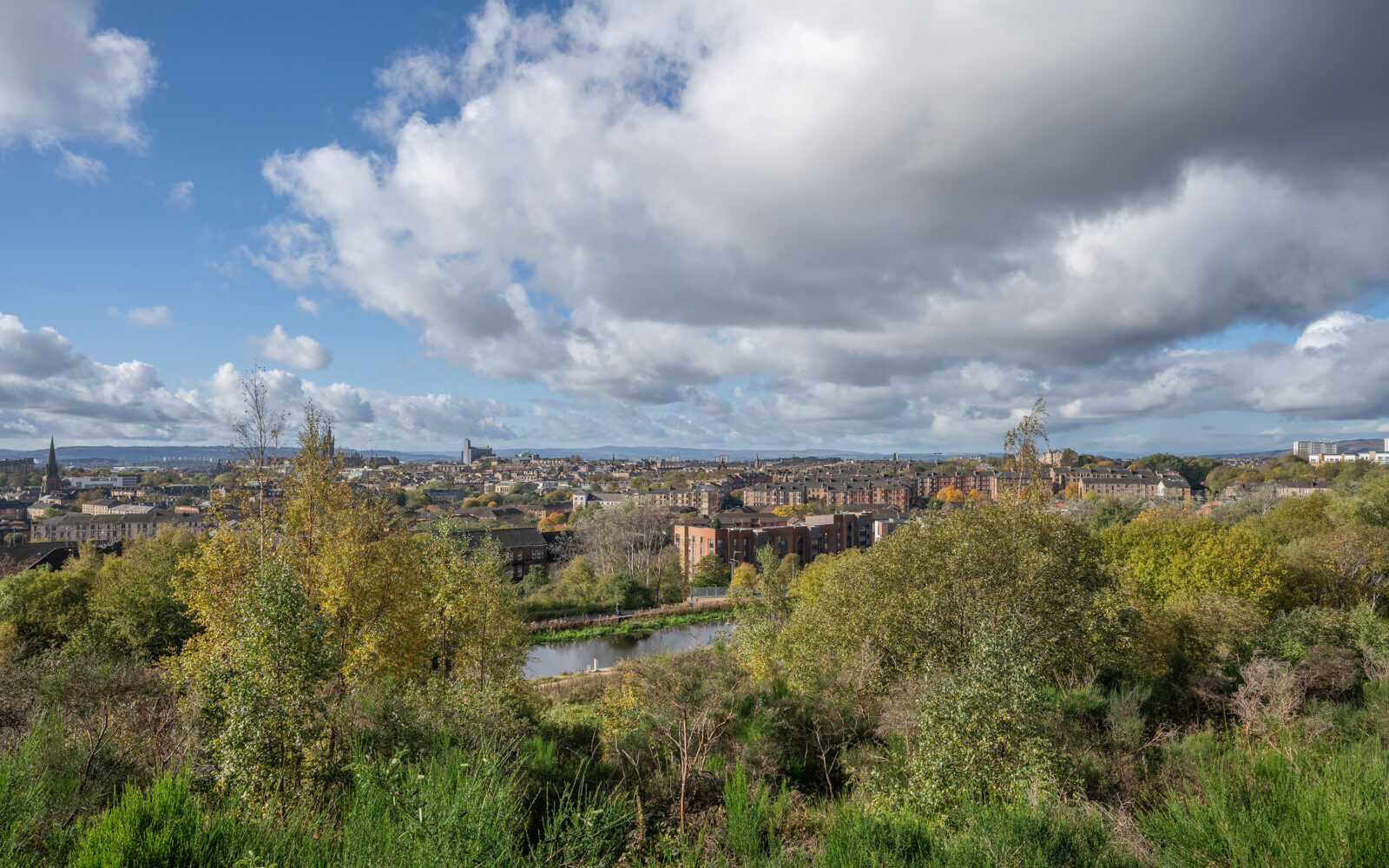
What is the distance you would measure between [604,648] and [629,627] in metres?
4.21

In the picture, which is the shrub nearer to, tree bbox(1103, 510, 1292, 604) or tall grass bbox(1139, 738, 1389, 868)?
tall grass bbox(1139, 738, 1389, 868)

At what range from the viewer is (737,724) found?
10820 mm

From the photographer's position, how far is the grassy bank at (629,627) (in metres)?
40.1

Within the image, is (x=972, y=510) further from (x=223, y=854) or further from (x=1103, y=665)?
(x=223, y=854)

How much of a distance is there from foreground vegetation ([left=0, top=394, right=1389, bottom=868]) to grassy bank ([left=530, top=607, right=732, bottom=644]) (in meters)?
20.2

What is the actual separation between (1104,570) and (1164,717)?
379 cm

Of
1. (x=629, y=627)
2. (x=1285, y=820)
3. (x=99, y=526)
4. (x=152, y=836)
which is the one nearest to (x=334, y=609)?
(x=152, y=836)

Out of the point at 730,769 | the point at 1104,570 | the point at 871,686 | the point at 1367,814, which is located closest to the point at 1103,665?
the point at 1104,570

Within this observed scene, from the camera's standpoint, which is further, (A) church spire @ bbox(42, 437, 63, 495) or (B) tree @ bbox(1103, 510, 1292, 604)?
(A) church spire @ bbox(42, 437, 63, 495)

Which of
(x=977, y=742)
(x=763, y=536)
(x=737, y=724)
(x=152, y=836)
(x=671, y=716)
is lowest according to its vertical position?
(x=763, y=536)

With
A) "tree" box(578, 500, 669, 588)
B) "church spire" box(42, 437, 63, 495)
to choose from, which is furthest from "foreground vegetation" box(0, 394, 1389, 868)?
"church spire" box(42, 437, 63, 495)

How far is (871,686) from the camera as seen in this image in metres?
12.5

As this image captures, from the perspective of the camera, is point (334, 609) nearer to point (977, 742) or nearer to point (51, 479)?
point (977, 742)

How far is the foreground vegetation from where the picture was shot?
11.3 feet
